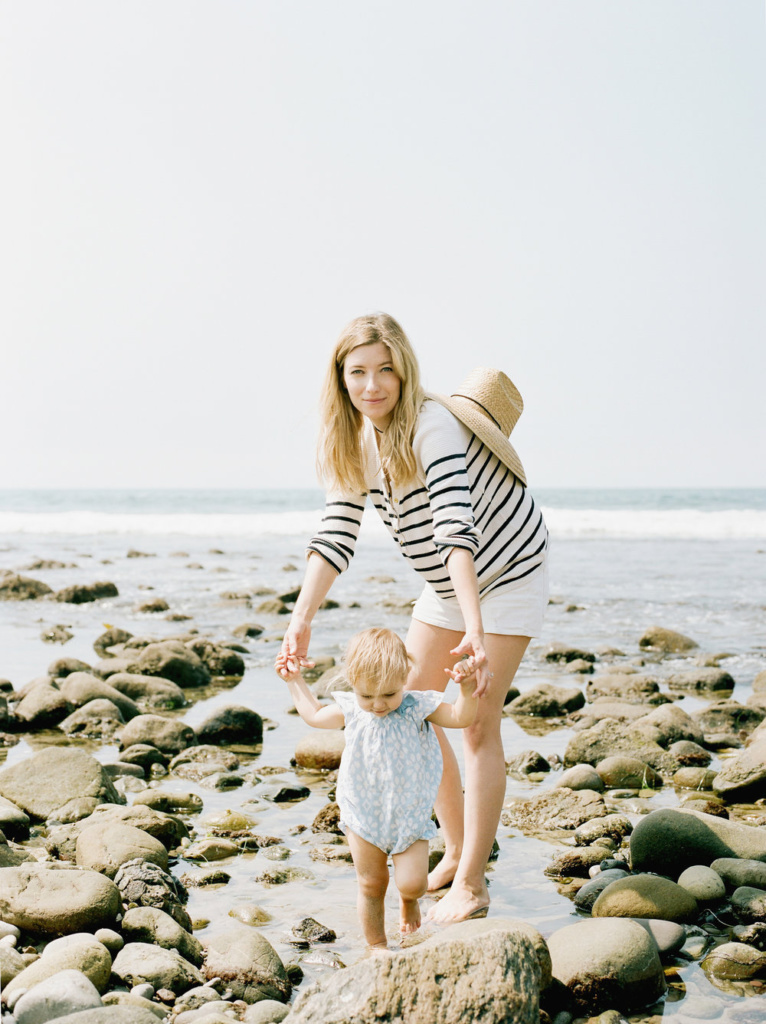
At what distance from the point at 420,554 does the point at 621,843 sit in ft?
5.94

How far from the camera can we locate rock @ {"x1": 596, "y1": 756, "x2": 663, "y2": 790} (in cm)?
524

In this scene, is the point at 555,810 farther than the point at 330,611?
No

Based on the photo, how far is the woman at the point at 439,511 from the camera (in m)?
3.39

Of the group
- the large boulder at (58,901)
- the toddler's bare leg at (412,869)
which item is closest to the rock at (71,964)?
the large boulder at (58,901)

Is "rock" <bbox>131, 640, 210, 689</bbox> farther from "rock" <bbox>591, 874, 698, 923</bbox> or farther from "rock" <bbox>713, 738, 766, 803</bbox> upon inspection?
"rock" <bbox>591, 874, 698, 923</bbox>

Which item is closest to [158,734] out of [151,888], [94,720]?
[94,720]

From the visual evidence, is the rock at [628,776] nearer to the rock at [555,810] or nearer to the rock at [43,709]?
the rock at [555,810]

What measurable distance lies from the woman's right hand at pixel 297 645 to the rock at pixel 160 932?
914mm

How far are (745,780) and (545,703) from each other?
230 cm

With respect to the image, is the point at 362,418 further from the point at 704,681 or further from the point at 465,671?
the point at 704,681

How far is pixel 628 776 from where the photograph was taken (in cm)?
526

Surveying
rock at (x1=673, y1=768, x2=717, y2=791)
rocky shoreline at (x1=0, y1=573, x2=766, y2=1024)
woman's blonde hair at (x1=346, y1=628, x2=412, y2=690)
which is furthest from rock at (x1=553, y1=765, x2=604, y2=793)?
woman's blonde hair at (x1=346, y1=628, x2=412, y2=690)

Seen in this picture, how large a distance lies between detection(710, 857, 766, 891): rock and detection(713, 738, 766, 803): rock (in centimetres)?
124

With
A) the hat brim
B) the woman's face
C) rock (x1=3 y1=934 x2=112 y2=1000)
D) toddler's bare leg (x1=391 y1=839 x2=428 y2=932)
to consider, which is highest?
the woman's face
